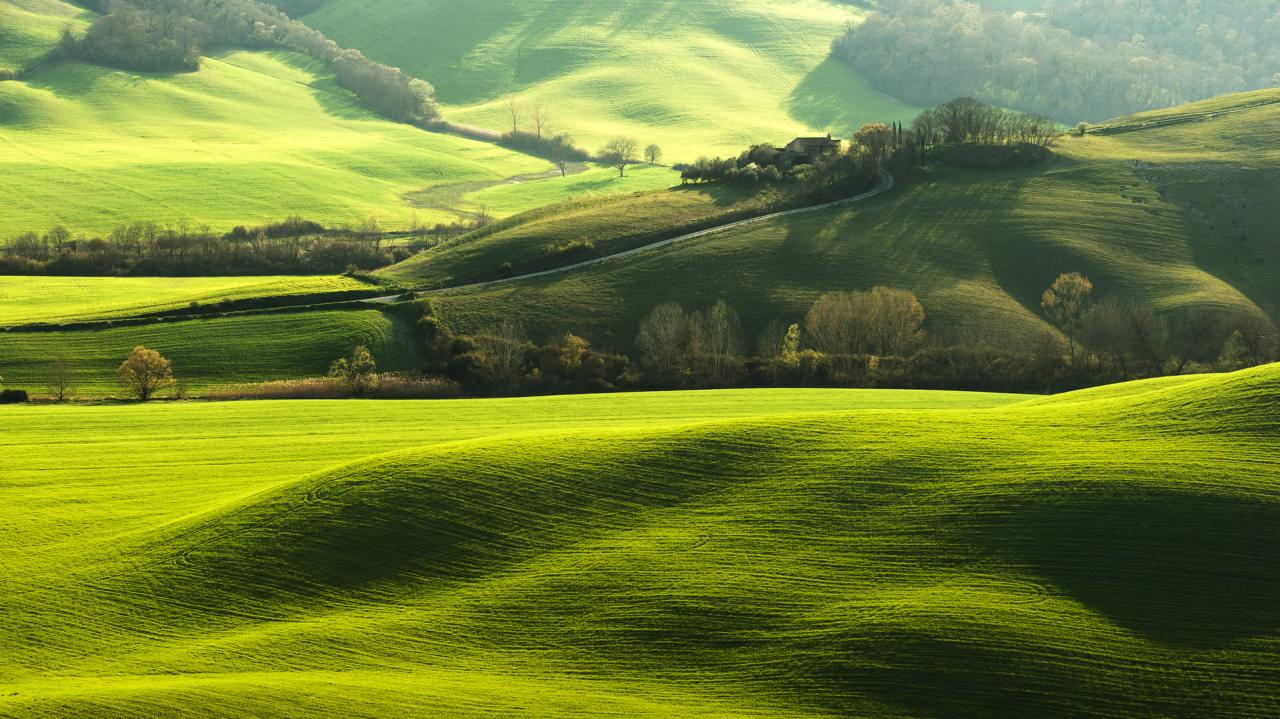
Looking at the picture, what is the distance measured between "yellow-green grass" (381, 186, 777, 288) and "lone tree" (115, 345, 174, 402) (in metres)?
27.6

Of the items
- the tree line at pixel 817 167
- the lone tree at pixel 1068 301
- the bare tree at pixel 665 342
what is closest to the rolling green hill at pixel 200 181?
the tree line at pixel 817 167

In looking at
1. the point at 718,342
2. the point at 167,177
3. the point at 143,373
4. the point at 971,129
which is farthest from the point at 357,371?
the point at 167,177

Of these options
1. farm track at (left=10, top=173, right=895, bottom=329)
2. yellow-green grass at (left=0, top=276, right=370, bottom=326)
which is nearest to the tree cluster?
farm track at (left=10, top=173, right=895, bottom=329)

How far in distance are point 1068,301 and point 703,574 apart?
7454cm

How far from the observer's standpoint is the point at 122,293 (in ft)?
343

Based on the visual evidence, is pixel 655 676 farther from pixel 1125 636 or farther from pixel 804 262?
pixel 804 262

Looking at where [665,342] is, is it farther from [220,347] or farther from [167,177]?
[167,177]

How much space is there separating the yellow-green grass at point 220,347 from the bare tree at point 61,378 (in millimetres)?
399

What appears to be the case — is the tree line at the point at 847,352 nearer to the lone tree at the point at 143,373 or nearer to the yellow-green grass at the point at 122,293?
the yellow-green grass at the point at 122,293

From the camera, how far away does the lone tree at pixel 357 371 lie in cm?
7919

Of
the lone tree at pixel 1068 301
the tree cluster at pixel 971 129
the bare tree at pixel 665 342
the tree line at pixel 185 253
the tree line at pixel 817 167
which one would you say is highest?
the tree cluster at pixel 971 129

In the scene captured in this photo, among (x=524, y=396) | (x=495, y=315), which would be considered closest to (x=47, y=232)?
(x=495, y=315)

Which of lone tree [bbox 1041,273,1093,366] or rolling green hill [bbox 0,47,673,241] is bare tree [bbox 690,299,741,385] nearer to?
lone tree [bbox 1041,273,1093,366]

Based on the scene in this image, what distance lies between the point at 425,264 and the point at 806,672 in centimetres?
8248
